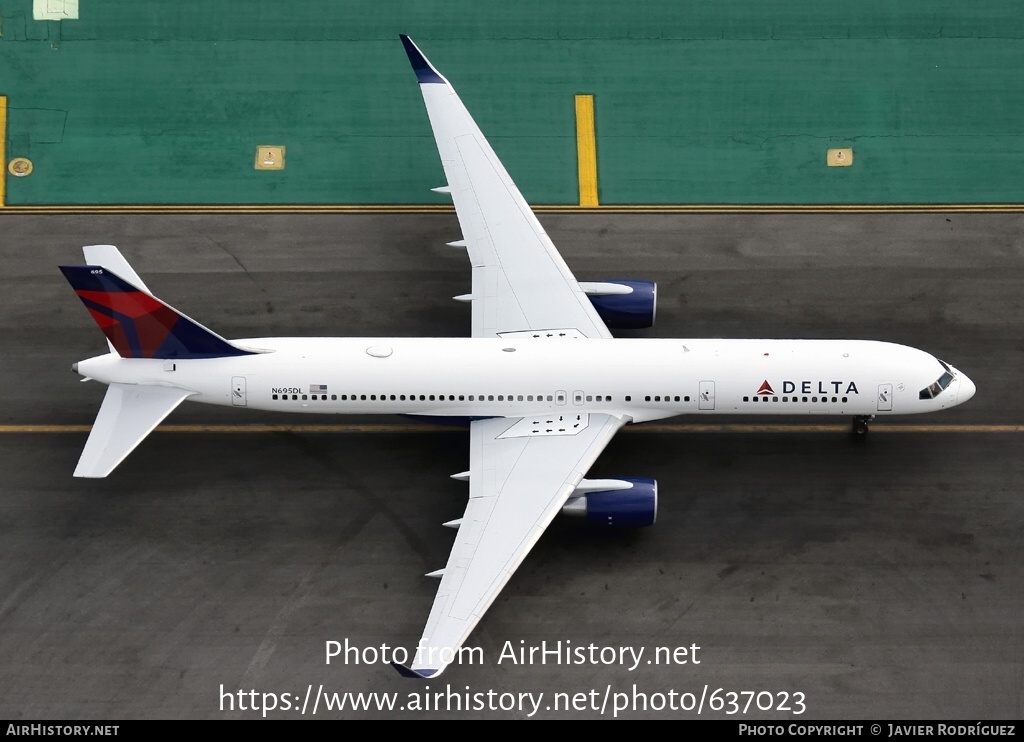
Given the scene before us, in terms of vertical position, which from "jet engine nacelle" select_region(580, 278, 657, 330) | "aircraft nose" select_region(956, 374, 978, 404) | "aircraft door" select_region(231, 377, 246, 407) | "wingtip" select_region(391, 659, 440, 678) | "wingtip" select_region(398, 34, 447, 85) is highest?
"wingtip" select_region(398, 34, 447, 85)

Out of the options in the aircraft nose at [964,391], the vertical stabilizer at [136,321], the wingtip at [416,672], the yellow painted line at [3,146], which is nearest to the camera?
the wingtip at [416,672]

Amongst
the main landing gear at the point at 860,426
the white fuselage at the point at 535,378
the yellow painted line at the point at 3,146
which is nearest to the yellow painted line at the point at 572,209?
the yellow painted line at the point at 3,146

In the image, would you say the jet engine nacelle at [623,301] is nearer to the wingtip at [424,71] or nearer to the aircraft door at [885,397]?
the aircraft door at [885,397]

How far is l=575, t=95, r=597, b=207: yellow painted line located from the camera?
1393 inches

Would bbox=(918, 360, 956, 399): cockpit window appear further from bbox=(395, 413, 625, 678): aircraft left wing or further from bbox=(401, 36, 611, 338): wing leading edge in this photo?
bbox=(401, 36, 611, 338): wing leading edge

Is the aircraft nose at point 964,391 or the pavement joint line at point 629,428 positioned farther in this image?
the pavement joint line at point 629,428

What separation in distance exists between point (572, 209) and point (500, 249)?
15.2 feet

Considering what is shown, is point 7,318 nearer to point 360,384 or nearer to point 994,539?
point 360,384

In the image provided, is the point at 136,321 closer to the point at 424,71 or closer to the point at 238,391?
the point at 238,391

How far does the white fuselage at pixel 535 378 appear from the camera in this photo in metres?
28.8

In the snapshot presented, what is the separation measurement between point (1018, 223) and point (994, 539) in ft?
36.1

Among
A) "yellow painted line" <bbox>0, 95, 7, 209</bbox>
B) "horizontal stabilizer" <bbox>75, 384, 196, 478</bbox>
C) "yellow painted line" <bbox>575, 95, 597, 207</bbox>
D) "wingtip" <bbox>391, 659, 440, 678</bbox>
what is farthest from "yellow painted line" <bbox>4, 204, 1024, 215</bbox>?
"wingtip" <bbox>391, 659, 440, 678</bbox>

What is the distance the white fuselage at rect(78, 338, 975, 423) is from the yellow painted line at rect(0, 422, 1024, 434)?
7.67 feet

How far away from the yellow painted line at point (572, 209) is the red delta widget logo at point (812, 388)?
8.23 metres
